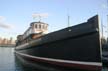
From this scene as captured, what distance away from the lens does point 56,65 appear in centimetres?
1045

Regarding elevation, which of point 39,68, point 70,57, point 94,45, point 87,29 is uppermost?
point 87,29

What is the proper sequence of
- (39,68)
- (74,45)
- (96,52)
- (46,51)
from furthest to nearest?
(39,68) → (46,51) → (74,45) → (96,52)

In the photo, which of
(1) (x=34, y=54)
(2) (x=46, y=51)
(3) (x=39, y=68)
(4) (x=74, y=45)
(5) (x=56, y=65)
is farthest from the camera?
(1) (x=34, y=54)

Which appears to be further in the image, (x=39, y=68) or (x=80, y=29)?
(x=39, y=68)

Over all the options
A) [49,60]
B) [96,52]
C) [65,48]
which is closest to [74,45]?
[65,48]

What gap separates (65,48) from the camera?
9.95 metres

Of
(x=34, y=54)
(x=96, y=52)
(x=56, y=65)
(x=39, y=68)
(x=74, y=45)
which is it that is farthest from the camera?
(x=34, y=54)

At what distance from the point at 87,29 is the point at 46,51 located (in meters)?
3.43

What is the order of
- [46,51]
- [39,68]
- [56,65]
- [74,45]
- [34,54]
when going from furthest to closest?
1. [34,54]
2. [39,68]
3. [46,51]
4. [56,65]
5. [74,45]

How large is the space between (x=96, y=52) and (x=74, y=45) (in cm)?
129

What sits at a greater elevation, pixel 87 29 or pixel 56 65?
pixel 87 29

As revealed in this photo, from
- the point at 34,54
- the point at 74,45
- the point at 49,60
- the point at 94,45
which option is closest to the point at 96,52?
the point at 94,45

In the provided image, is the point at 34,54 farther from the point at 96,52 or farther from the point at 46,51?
the point at 96,52

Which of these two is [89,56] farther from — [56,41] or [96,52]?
[56,41]
